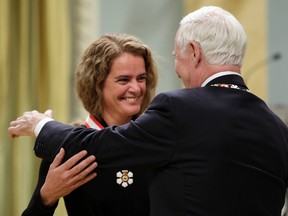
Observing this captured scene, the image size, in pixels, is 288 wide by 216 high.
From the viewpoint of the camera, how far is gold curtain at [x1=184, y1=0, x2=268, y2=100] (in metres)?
3.66

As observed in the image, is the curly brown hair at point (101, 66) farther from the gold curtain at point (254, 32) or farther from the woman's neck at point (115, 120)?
the gold curtain at point (254, 32)

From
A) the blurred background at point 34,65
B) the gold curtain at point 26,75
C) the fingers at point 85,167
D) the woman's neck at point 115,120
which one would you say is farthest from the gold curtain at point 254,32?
the fingers at point 85,167

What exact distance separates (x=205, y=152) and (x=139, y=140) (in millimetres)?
177

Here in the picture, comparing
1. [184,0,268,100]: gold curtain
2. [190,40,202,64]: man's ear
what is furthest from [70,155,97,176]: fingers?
[184,0,268,100]: gold curtain

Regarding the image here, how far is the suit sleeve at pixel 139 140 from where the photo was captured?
56.9 inches

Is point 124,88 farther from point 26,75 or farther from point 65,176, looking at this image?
point 26,75

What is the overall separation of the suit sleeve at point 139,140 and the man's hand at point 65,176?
35 millimetres

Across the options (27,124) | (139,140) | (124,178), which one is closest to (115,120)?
(124,178)

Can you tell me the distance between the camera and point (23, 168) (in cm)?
293

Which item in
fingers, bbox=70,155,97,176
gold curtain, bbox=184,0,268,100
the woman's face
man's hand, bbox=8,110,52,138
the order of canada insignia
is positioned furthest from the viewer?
gold curtain, bbox=184,0,268,100

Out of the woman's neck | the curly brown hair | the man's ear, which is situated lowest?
the woman's neck

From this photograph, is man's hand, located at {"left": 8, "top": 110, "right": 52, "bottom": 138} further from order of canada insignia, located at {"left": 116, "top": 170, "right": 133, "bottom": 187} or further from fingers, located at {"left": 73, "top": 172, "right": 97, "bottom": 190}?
order of canada insignia, located at {"left": 116, "top": 170, "right": 133, "bottom": 187}

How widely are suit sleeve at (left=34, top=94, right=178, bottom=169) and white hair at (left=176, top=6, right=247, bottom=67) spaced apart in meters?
0.17

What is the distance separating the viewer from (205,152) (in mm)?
1437
